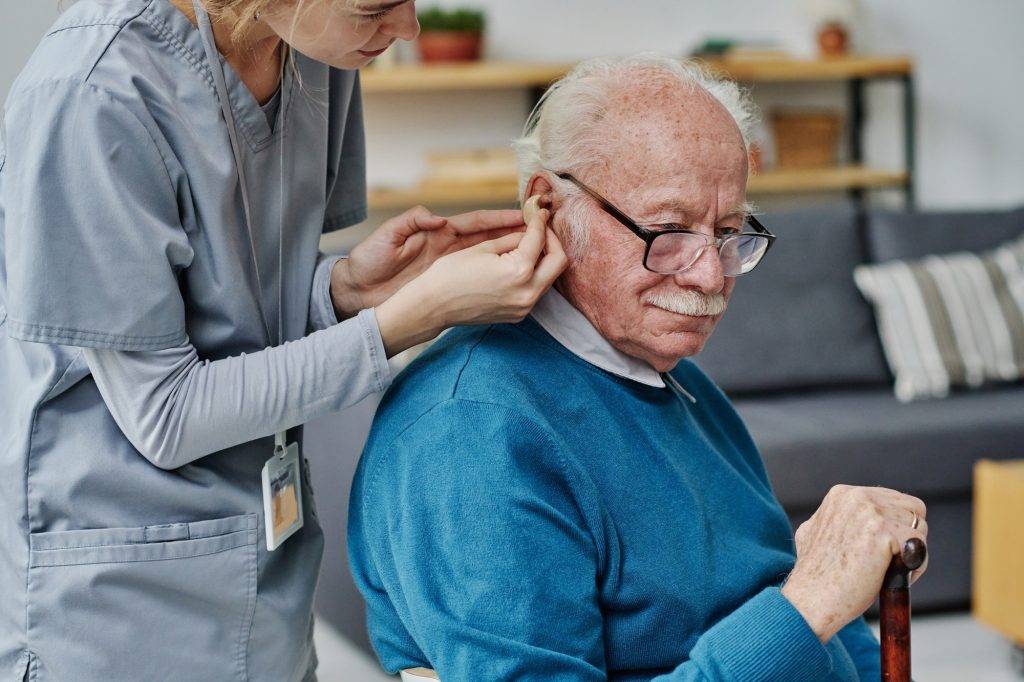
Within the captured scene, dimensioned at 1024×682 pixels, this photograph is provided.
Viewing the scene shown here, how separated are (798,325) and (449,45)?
174 centimetres

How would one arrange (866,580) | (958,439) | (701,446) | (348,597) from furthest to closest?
(958,439) → (348,597) → (701,446) → (866,580)

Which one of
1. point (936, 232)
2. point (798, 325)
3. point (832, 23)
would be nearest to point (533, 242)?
point (798, 325)

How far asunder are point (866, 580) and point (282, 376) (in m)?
0.62

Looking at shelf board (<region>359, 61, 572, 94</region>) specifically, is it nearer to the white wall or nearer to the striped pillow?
the white wall

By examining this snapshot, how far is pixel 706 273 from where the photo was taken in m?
1.36

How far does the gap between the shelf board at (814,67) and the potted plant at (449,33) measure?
919 millimetres

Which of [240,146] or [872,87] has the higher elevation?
[240,146]

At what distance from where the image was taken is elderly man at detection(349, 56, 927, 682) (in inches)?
45.2

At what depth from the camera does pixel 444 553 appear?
1.17 metres

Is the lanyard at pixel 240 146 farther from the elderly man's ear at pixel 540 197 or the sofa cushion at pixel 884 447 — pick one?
the sofa cushion at pixel 884 447

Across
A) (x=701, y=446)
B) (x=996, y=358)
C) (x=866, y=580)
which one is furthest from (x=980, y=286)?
(x=866, y=580)

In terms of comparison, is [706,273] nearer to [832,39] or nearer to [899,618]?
[899,618]

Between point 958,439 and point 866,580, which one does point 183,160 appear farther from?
point 958,439

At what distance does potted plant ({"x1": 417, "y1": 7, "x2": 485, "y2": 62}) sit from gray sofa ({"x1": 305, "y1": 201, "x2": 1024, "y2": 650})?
137 cm
